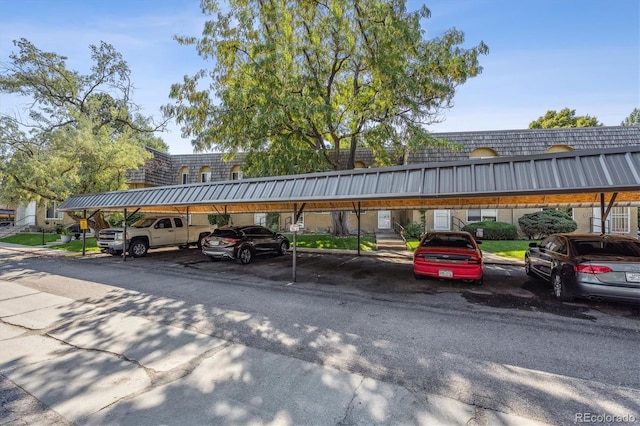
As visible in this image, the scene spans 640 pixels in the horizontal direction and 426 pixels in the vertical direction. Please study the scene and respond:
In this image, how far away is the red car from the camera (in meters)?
8.00

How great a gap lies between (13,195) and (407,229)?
22478mm

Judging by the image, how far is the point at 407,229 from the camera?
20.1m

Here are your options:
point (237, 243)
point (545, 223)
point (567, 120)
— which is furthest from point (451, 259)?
point (567, 120)

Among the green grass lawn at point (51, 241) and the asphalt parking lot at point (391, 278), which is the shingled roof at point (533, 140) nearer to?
the asphalt parking lot at point (391, 278)

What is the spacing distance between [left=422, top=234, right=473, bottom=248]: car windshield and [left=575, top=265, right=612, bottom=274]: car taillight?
8.16 ft

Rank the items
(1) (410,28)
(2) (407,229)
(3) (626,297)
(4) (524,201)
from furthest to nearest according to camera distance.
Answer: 1. (2) (407,229)
2. (1) (410,28)
3. (4) (524,201)
4. (3) (626,297)

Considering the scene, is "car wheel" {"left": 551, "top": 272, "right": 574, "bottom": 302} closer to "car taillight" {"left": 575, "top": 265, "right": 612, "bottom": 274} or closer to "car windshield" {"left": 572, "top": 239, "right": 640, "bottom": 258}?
"car taillight" {"left": 575, "top": 265, "right": 612, "bottom": 274}

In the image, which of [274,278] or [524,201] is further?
[524,201]

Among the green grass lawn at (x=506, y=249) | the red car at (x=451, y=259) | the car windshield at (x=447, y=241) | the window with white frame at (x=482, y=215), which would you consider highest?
the window with white frame at (x=482, y=215)

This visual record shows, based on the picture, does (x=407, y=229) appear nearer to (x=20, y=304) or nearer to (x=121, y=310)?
(x=121, y=310)

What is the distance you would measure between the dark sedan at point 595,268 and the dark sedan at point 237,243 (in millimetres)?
9946

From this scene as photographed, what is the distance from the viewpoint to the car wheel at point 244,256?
39.8 feet

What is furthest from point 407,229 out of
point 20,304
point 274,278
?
point 20,304

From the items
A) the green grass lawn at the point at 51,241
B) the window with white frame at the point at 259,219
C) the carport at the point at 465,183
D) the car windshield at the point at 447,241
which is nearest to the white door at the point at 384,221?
the window with white frame at the point at 259,219
